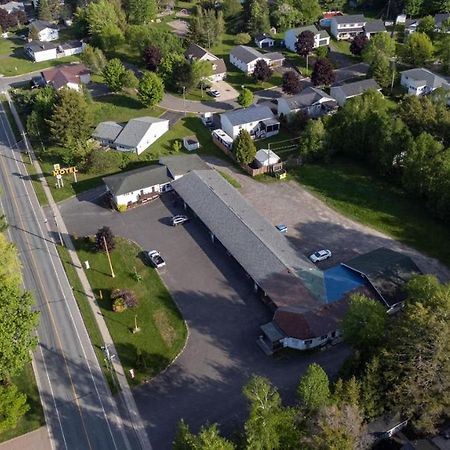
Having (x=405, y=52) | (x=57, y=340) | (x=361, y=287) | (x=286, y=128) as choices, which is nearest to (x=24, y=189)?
(x=57, y=340)

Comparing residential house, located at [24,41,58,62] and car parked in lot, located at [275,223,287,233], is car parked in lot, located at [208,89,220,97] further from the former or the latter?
residential house, located at [24,41,58,62]

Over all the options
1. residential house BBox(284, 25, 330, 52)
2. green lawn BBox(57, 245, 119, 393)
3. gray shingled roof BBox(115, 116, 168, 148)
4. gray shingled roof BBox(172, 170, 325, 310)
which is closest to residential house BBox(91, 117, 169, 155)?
gray shingled roof BBox(115, 116, 168, 148)

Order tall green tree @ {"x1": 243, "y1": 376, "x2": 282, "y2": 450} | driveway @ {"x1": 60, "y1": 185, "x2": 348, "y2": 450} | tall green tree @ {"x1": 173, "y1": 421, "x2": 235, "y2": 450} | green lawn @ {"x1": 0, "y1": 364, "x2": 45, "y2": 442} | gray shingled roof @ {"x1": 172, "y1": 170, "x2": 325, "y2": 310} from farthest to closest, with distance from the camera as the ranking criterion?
gray shingled roof @ {"x1": 172, "y1": 170, "x2": 325, "y2": 310}
driveway @ {"x1": 60, "y1": 185, "x2": 348, "y2": 450}
green lawn @ {"x1": 0, "y1": 364, "x2": 45, "y2": 442}
tall green tree @ {"x1": 243, "y1": 376, "x2": 282, "y2": 450}
tall green tree @ {"x1": 173, "y1": 421, "x2": 235, "y2": 450}

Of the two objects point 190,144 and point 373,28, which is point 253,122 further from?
point 373,28

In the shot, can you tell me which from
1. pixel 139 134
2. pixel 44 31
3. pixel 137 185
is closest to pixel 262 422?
pixel 137 185

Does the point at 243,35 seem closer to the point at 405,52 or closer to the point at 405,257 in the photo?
the point at 405,52
